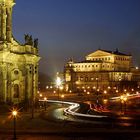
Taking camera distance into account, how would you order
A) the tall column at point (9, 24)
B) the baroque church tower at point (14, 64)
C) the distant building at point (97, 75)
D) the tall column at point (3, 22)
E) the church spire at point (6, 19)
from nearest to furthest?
1. the baroque church tower at point (14, 64)
2. the tall column at point (3, 22)
3. the church spire at point (6, 19)
4. the tall column at point (9, 24)
5. the distant building at point (97, 75)

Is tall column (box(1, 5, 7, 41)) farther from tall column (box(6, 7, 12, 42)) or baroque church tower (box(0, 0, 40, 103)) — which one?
tall column (box(6, 7, 12, 42))

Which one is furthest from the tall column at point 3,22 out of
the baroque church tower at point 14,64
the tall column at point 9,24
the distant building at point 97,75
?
the distant building at point 97,75

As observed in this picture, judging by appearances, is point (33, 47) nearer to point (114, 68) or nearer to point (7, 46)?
point (7, 46)

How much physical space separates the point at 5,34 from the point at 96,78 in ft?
405

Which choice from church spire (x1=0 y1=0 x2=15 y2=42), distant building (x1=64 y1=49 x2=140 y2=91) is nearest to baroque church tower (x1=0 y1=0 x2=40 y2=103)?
church spire (x1=0 y1=0 x2=15 y2=42)

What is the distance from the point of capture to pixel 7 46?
199 ft

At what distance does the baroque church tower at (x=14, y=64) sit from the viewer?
6091 centimetres

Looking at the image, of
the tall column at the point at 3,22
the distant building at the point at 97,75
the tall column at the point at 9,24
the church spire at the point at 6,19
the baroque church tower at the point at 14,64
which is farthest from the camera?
the distant building at the point at 97,75

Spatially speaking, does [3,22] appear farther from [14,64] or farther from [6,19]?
[14,64]

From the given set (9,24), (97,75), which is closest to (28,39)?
(9,24)

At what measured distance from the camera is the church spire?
61.5m

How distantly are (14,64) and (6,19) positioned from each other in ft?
23.2

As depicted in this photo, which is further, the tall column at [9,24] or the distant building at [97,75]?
the distant building at [97,75]

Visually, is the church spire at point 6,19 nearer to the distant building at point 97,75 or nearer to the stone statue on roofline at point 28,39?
the stone statue on roofline at point 28,39
